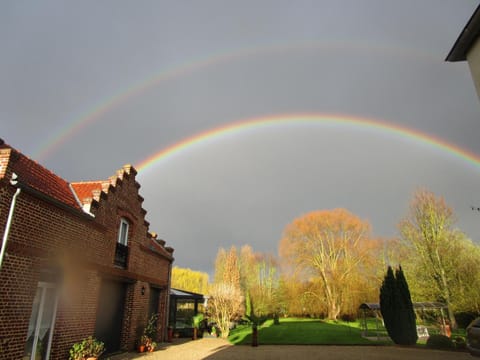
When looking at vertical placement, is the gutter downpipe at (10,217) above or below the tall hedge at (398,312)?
above

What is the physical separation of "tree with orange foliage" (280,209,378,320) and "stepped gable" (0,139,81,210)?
1039 inches

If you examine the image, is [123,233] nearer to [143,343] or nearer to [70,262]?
[70,262]

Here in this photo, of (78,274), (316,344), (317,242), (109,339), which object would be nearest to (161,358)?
(109,339)

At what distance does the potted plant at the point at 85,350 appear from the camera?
883 centimetres

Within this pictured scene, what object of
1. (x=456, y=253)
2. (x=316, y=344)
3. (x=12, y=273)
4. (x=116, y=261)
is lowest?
(x=316, y=344)

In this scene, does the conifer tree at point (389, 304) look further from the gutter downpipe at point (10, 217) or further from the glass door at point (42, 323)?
the gutter downpipe at point (10, 217)

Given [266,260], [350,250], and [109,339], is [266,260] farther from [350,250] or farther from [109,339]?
[109,339]

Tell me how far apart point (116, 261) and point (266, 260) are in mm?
37660

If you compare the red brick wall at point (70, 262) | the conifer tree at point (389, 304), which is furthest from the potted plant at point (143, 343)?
the conifer tree at point (389, 304)

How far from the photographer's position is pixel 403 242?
2400 centimetres

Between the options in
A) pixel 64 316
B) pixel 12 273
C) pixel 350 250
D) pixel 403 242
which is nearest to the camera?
pixel 12 273

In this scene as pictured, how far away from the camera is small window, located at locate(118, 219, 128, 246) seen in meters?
12.9

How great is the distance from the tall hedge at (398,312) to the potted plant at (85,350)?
548 inches

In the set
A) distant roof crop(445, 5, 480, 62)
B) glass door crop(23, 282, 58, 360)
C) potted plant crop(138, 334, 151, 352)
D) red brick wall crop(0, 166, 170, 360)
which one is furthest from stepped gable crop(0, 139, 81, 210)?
distant roof crop(445, 5, 480, 62)
